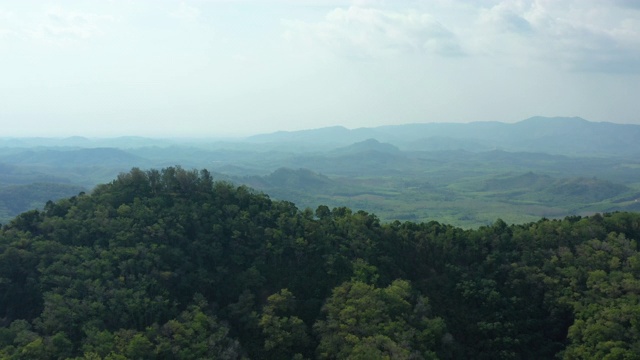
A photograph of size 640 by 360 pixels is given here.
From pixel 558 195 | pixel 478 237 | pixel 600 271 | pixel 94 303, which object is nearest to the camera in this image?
pixel 94 303

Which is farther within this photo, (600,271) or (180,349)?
(600,271)

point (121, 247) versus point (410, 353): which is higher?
point (121, 247)

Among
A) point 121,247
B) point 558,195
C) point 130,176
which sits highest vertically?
point 130,176

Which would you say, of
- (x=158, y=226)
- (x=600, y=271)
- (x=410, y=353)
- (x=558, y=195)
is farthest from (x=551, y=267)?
(x=558, y=195)

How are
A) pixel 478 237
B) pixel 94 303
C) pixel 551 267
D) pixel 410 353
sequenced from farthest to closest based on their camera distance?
1. pixel 478 237
2. pixel 551 267
3. pixel 94 303
4. pixel 410 353

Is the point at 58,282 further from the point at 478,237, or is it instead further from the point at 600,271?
the point at 600,271

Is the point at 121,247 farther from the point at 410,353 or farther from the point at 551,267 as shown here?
the point at 551,267
